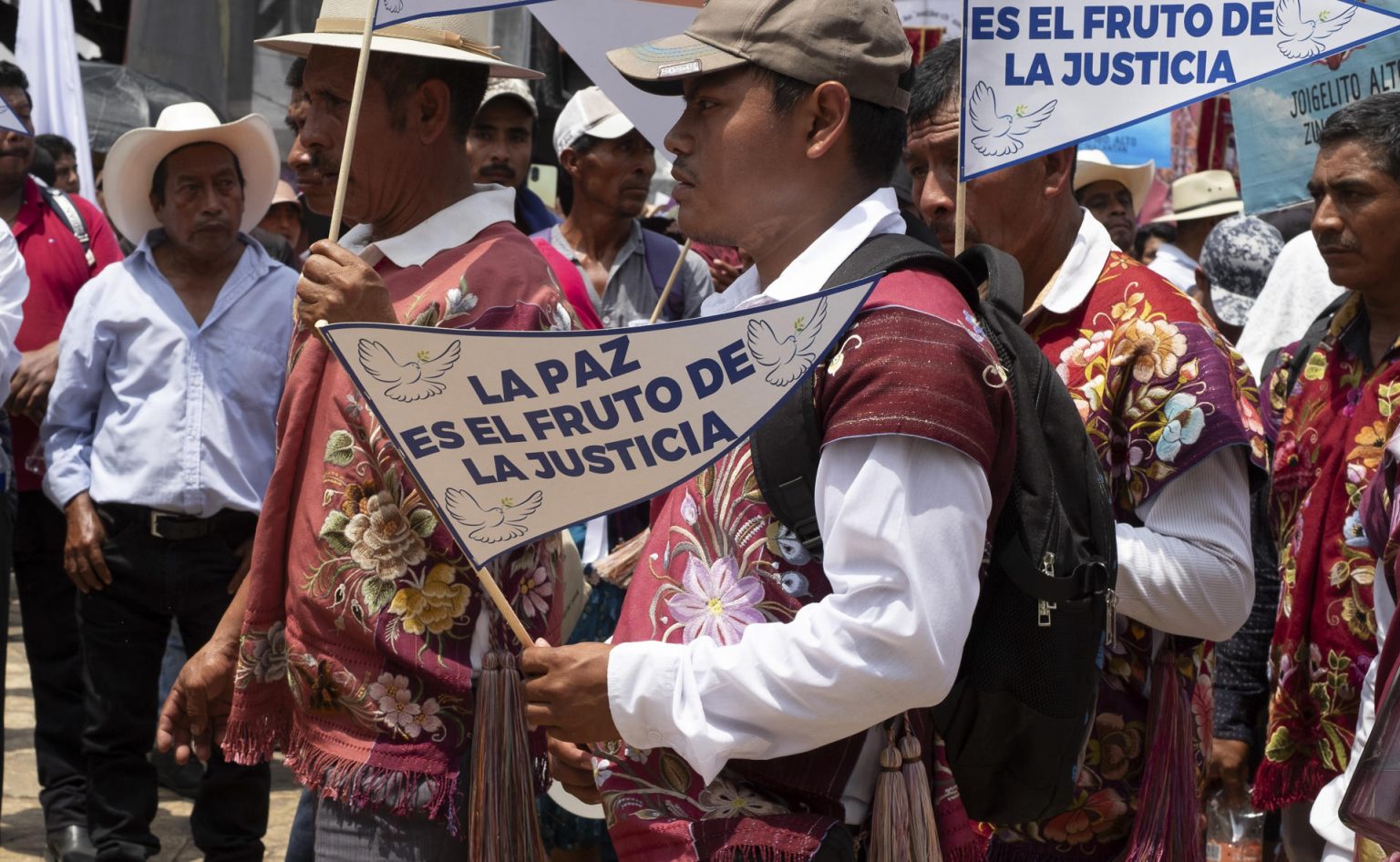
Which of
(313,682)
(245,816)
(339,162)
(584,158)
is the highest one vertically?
(339,162)

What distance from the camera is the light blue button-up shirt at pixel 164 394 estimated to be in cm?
528

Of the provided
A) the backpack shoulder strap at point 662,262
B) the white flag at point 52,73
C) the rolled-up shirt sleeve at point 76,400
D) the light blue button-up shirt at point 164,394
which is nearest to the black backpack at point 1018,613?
the light blue button-up shirt at point 164,394

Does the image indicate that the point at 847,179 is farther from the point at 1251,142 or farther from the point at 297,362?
the point at 1251,142

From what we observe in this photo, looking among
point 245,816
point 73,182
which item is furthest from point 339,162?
point 73,182

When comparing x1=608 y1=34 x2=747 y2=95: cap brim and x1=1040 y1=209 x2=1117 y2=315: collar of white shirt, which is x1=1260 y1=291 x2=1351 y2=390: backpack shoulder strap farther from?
x1=608 y1=34 x2=747 y2=95: cap brim

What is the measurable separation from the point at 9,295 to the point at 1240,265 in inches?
187

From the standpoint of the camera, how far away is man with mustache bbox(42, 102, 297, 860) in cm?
530

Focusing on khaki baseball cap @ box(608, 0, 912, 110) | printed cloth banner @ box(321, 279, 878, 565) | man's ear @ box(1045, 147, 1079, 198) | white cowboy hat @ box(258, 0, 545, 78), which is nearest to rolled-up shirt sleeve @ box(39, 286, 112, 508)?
white cowboy hat @ box(258, 0, 545, 78)

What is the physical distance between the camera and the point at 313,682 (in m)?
3.04

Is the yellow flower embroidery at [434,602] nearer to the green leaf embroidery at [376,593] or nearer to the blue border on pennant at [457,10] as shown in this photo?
the green leaf embroidery at [376,593]

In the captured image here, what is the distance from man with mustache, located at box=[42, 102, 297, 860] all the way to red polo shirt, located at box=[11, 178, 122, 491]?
2.05 ft

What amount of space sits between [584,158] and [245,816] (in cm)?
254

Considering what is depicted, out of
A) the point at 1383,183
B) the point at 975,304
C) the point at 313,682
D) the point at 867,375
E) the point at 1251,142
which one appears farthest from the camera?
the point at 1251,142

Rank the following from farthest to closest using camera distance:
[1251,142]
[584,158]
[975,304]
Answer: [584,158], [1251,142], [975,304]
